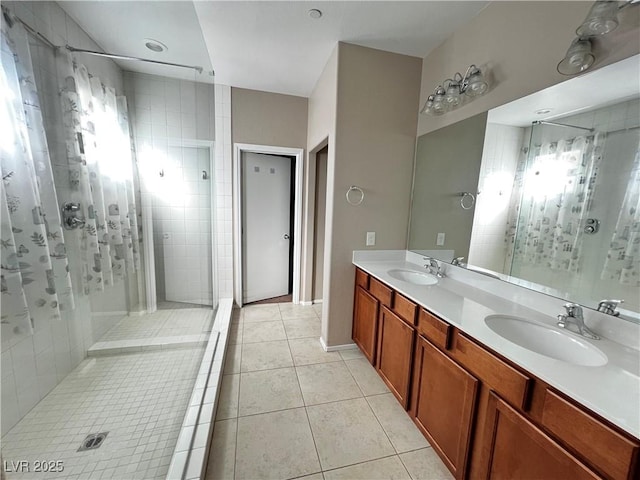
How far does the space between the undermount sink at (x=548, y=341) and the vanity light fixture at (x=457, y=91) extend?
1.46m

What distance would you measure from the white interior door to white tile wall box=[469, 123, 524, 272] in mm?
2437

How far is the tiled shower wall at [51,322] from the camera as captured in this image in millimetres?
889

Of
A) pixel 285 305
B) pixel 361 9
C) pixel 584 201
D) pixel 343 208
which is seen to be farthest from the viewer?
pixel 285 305

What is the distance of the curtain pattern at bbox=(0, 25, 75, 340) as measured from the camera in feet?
2.64

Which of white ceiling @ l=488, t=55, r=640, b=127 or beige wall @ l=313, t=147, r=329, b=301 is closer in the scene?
white ceiling @ l=488, t=55, r=640, b=127

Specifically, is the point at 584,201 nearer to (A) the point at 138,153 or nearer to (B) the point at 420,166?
(B) the point at 420,166

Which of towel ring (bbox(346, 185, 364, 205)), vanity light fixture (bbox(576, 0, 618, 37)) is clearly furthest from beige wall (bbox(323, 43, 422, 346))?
vanity light fixture (bbox(576, 0, 618, 37))

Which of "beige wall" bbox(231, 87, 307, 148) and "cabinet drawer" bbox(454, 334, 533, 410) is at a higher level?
"beige wall" bbox(231, 87, 307, 148)

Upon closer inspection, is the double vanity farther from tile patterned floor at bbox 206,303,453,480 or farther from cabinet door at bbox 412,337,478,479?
tile patterned floor at bbox 206,303,453,480

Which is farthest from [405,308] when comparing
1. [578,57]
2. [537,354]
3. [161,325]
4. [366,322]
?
[161,325]

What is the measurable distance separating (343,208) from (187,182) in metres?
1.46

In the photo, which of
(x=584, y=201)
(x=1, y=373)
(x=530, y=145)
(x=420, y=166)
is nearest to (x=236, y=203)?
(x=420, y=166)

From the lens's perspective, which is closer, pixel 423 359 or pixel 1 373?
pixel 1 373

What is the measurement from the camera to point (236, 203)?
3.20 meters
